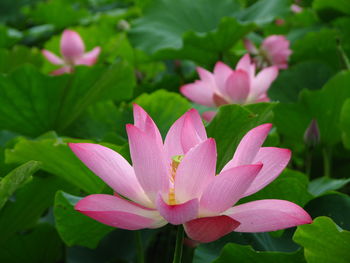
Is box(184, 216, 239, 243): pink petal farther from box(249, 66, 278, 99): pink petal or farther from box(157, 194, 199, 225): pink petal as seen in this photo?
box(249, 66, 278, 99): pink petal

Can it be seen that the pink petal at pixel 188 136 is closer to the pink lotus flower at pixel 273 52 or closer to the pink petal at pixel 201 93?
the pink petal at pixel 201 93

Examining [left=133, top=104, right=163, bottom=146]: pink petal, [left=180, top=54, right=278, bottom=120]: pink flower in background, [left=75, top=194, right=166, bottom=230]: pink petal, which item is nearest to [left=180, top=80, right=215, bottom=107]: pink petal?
[left=180, top=54, right=278, bottom=120]: pink flower in background

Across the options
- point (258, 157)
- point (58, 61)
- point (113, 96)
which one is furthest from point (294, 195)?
point (58, 61)

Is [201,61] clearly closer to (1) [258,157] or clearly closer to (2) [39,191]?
(2) [39,191]

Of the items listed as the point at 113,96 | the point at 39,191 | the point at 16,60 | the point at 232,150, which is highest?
the point at 232,150

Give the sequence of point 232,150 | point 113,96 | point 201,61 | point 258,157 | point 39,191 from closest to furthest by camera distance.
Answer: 1. point 258,157
2. point 232,150
3. point 39,191
4. point 113,96
5. point 201,61

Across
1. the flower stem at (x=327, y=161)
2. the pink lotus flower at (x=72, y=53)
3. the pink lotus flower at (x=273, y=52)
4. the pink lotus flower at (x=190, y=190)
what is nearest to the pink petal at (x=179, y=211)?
the pink lotus flower at (x=190, y=190)
